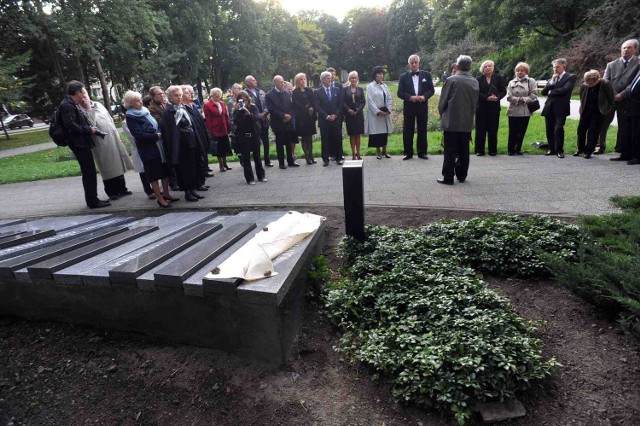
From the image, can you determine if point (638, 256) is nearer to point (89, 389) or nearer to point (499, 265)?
point (499, 265)

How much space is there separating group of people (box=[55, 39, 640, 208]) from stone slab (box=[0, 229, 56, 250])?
2.10 meters

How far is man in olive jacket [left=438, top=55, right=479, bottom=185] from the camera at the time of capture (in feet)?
23.4

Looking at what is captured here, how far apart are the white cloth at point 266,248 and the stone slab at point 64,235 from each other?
8.48 feet

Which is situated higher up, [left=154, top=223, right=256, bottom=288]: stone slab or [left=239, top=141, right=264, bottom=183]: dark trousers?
[left=239, top=141, right=264, bottom=183]: dark trousers

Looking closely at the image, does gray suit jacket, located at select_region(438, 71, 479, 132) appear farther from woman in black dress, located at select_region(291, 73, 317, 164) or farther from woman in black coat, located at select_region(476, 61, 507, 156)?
woman in black dress, located at select_region(291, 73, 317, 164)

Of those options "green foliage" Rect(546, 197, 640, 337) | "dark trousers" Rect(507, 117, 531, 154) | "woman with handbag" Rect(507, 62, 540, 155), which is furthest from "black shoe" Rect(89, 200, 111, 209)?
"dark trousers" Rect(507, 117, 531, 154)

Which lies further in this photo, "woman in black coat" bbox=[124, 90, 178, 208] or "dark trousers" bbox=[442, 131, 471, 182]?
"dark trousers" bbox=[442, 131, 471, 182]

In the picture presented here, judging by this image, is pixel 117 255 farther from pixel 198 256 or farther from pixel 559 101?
pixel 559 101

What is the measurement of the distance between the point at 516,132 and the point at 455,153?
3156 mm

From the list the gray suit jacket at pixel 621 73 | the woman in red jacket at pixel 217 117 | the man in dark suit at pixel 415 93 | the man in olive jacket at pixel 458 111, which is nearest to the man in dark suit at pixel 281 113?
the woman in red jacket at pixel 217 117

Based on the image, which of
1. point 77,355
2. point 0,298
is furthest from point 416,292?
point 0,298

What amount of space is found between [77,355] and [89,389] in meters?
0.50

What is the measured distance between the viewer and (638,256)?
3.12 meters

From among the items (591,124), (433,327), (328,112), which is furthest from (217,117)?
(591,124)
